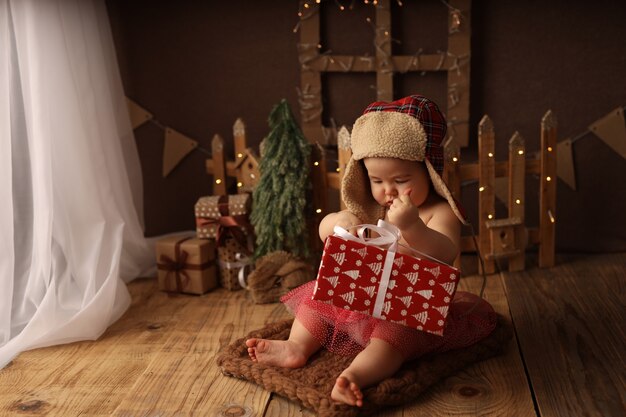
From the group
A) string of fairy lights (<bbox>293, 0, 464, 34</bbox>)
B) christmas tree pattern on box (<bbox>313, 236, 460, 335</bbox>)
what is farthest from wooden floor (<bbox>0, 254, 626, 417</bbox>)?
string of fairy lights (<bbox>293, 0, 464, 34</bbox>)

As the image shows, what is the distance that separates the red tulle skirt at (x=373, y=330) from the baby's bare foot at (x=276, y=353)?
8 centimetres

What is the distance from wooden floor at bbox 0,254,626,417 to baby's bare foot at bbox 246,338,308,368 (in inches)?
3.2

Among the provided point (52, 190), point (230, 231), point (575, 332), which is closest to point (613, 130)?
point (575, 332)

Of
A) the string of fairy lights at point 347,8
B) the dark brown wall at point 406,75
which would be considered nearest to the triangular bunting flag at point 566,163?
the dark brown wall at point 406,75

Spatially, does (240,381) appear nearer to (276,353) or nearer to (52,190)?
(276,353)

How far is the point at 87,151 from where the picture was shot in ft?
8.36

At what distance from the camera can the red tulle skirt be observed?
1936 mm

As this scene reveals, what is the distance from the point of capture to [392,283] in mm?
1841

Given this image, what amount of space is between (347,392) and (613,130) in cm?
189

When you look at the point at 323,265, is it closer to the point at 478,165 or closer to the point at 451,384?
the point at 451,384

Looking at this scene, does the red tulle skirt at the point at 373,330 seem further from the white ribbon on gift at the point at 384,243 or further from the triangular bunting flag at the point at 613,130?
the triangular bunting flag at the point at 613,130

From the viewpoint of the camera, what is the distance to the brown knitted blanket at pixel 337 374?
177 centimetres

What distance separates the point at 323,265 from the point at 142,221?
4.88 feet

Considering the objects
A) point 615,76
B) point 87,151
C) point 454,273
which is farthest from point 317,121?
point 454,273
